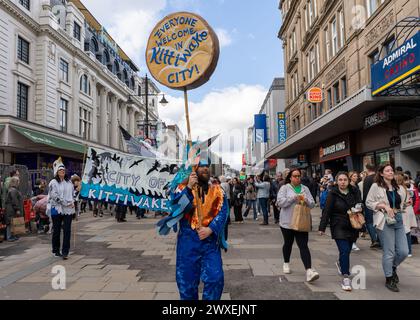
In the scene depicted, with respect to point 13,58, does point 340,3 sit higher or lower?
higher

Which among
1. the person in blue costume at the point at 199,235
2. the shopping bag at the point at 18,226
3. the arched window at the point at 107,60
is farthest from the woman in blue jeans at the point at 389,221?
the arched window at the point at 107,60

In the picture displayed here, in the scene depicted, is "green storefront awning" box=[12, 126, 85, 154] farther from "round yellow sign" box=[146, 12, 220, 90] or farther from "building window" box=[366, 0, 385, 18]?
"building window" box=[366, 0, 385, 18]

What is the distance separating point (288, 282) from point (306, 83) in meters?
23.8

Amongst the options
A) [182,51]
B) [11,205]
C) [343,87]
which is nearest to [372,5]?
[343,87]

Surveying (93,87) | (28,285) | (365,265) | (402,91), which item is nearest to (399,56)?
(402,91)

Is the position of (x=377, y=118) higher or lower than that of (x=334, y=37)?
lower

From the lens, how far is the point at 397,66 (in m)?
10.5

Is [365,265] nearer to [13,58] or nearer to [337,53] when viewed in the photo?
[337,53]

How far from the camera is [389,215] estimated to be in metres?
4.86

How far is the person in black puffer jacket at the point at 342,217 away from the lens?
5113 mm

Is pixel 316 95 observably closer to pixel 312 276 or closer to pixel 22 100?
pixel 312 276

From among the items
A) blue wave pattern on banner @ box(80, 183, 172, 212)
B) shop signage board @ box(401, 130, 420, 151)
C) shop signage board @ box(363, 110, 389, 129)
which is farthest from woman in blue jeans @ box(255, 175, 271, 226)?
shop signage board @ box(401, 130, 420, 151)

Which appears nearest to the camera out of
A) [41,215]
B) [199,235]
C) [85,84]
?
[199,235]

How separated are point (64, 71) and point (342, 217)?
28617 millimetres
